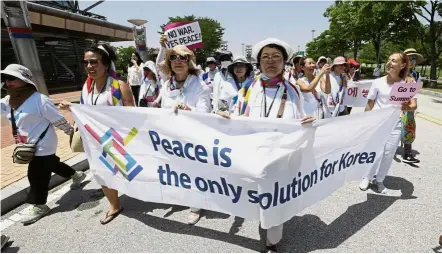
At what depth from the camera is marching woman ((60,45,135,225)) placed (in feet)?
9.48

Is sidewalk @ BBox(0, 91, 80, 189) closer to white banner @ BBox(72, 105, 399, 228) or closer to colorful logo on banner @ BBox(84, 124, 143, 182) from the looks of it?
colorful logo on banner @ BBox(84, 124, 143, 182)

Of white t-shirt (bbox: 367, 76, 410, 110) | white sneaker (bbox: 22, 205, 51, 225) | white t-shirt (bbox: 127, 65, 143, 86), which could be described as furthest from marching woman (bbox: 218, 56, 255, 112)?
white t-shirt (bbox: 127, 65, 143, 86)

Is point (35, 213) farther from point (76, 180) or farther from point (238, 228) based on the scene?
point (238, 228)

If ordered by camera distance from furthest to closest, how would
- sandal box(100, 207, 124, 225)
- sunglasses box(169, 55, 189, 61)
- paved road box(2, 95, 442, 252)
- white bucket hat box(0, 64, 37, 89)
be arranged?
sandal box(100, 207, 124, 225), sunglasses box(169, 55, 189, 61), white bucket hat box(0, 64, 37, 89), paved road box(2, 95, 442, 252)

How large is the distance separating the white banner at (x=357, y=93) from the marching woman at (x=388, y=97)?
2.92 metres

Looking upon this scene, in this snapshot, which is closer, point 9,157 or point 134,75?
point 9,157

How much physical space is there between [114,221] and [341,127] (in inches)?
101

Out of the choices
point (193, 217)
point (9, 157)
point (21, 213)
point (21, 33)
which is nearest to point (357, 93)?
point (193, 217)

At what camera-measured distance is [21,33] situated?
23.0 feet

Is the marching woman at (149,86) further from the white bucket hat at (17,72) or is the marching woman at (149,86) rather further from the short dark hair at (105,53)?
the white bucket hat at (17,72)

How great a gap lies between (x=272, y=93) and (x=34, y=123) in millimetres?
2570

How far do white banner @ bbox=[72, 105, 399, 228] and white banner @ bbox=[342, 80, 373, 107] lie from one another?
372cm

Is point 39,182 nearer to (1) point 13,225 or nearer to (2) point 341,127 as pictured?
(1) point 13,225

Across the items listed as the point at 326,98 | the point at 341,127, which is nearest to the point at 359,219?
the point at 341,127
